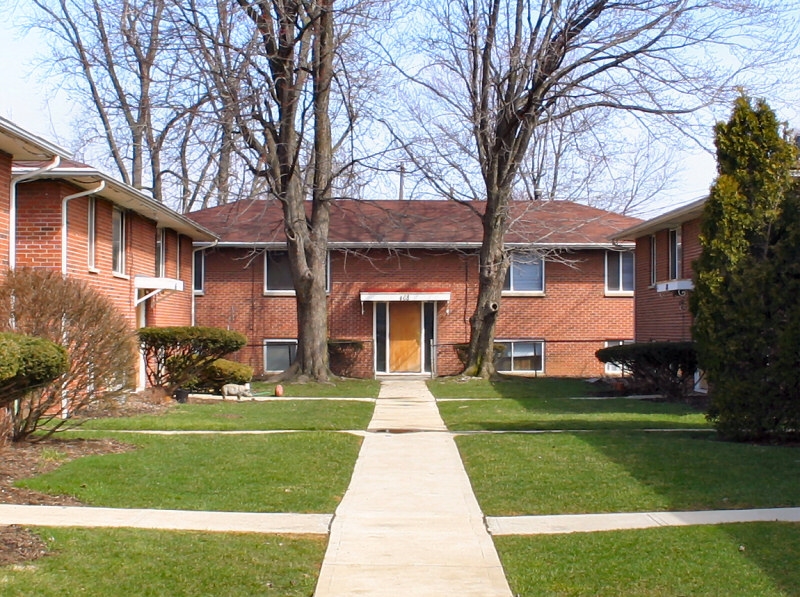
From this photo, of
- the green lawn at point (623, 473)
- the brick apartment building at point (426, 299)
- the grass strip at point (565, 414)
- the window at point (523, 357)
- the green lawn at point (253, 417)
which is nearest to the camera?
the green lawn at point (623, 473)

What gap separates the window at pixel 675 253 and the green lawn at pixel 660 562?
14981mm

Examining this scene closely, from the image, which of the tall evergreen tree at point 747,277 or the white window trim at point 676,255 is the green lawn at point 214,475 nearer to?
the tall evergreen tree at point 747,277

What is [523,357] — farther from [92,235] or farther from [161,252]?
[92,235]

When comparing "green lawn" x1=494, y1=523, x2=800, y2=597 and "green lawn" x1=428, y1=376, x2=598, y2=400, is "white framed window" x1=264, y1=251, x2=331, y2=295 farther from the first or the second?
"green lawn" x1=494, y1=523, x2=800, y2=597

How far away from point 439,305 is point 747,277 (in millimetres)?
17439

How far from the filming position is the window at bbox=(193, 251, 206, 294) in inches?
1175

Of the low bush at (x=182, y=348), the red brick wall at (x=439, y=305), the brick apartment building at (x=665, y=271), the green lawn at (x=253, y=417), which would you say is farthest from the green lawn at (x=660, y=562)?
the red brick wall at (x=439, y=305)

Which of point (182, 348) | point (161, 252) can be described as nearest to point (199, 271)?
point (161, 252)

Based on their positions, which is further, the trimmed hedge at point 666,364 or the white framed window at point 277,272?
the white framed window at point 277,272

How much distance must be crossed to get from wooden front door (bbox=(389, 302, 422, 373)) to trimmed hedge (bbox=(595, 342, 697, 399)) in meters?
10.1

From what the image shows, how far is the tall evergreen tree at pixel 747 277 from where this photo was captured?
12.8m

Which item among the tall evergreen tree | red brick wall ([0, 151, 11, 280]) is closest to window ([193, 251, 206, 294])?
red brick wall ([0, 151, 11, 280])

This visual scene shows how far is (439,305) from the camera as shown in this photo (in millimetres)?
30078

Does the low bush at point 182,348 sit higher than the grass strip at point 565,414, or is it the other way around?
the low bush at point 182,348
